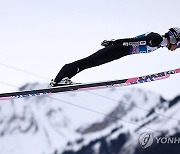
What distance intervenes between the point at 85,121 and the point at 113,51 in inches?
29.8

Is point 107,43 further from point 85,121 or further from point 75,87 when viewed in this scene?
point 85,121

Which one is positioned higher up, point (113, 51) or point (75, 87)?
point (113, 51)

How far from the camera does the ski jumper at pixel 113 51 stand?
189 cm

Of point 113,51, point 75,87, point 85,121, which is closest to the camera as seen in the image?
point 75,87

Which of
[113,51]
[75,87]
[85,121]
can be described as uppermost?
[113,51]

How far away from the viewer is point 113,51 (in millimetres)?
1963

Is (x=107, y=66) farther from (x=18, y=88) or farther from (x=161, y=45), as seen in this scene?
(x=18, y=88)

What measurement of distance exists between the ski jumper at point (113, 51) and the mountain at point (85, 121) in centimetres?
35

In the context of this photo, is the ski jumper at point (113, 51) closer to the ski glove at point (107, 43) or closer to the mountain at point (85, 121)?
the ski glove at point (107, 43)


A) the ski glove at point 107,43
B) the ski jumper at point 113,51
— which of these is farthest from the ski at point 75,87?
the ski glove at point 107,43

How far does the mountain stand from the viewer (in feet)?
7.93

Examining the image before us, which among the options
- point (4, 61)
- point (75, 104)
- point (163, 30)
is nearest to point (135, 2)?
point (163, 30)

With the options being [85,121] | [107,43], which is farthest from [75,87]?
[85,121]

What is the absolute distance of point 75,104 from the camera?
243 centimetres
